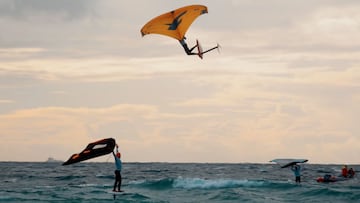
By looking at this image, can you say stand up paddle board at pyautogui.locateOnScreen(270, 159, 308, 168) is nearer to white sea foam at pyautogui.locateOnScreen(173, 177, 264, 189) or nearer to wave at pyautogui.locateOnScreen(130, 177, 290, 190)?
wave at pyautogui.locateOnScreen(130, 177, 290, 190)

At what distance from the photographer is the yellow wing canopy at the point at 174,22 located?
23109mm

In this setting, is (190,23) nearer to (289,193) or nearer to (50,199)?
(50,199)

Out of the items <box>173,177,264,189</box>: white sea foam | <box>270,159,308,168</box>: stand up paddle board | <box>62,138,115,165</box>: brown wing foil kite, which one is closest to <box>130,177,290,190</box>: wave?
<box>173,177,264,189</box>: white sea foam

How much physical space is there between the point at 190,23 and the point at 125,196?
14094mm

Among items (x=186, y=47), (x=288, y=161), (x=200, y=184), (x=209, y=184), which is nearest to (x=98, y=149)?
(x=186, y=47)

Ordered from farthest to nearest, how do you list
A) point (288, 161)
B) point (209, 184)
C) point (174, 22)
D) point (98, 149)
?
point (209, 184)
point (288, 161)
point (174, 22)
point (98, 149)

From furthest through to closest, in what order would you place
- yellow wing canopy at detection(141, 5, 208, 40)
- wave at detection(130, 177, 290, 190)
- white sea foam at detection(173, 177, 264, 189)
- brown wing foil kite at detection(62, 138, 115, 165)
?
white sea foam at detection(173, 177, 264, 189) < wave at detection(130, 177, 290, 190) < yellow wing canopy at detection(141, 5, 208, 40) < brown wing foil kite at detection(62, 138, 115, 165)

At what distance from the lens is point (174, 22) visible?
2323 cm

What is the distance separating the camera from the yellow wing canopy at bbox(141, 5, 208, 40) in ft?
75.8

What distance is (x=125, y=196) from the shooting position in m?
33.2

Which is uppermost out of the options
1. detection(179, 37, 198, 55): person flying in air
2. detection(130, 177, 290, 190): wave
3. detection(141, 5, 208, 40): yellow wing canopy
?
detection(141, 5, 208, 40): yellow wing canopy

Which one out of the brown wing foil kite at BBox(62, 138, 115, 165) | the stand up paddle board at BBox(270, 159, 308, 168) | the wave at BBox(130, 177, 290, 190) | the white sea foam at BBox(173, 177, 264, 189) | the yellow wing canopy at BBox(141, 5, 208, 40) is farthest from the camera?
the white sea foam at BBox(173, 177, 264, 189)

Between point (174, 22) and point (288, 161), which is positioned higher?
point (174, 22)

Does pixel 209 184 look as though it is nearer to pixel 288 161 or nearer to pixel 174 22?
pixel 288 161
